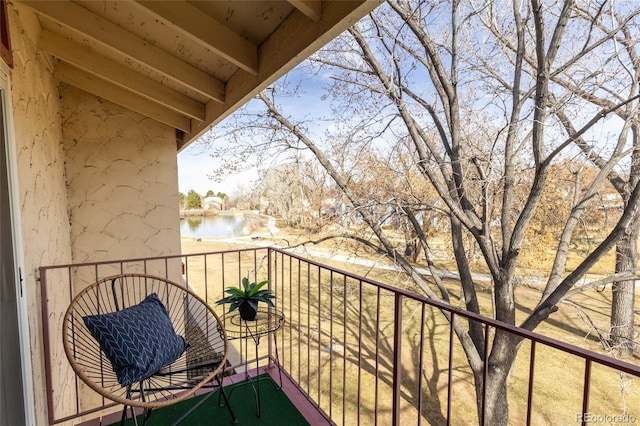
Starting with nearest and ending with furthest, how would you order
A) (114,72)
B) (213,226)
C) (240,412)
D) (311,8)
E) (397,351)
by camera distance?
(311,8), (397,351), (240,412), (114,72), (213,226)

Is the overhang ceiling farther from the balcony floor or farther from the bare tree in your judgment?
the bare tree

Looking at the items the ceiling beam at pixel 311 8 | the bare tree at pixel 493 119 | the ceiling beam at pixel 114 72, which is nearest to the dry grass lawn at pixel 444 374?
the bare tree at pixel 493 119

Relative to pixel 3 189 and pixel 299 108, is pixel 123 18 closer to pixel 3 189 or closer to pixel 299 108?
pixel 3 189

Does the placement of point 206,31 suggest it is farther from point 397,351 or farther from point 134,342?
point 397,351

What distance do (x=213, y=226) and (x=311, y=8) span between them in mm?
15076

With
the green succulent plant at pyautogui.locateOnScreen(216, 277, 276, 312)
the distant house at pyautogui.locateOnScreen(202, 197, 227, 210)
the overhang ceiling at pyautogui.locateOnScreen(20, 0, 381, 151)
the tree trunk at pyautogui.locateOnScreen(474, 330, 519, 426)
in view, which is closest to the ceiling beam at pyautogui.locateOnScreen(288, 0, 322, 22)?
the overhang ceiling at pyautogui.locateOnScreen(20, 0, 381, 151)

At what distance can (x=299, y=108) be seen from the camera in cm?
590

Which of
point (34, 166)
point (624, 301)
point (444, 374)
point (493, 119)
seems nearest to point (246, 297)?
point (34, 166)

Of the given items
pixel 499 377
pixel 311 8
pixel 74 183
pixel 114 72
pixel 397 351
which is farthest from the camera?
pixel 499 377

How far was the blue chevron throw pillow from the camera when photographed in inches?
63.4

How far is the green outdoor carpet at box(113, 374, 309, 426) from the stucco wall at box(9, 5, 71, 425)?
66cm

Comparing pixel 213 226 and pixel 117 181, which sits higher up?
pixel 117 181

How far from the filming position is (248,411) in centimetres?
210

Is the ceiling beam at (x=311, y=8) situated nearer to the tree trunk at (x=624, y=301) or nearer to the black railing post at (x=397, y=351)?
the black railing post at (x=397, y=351)
